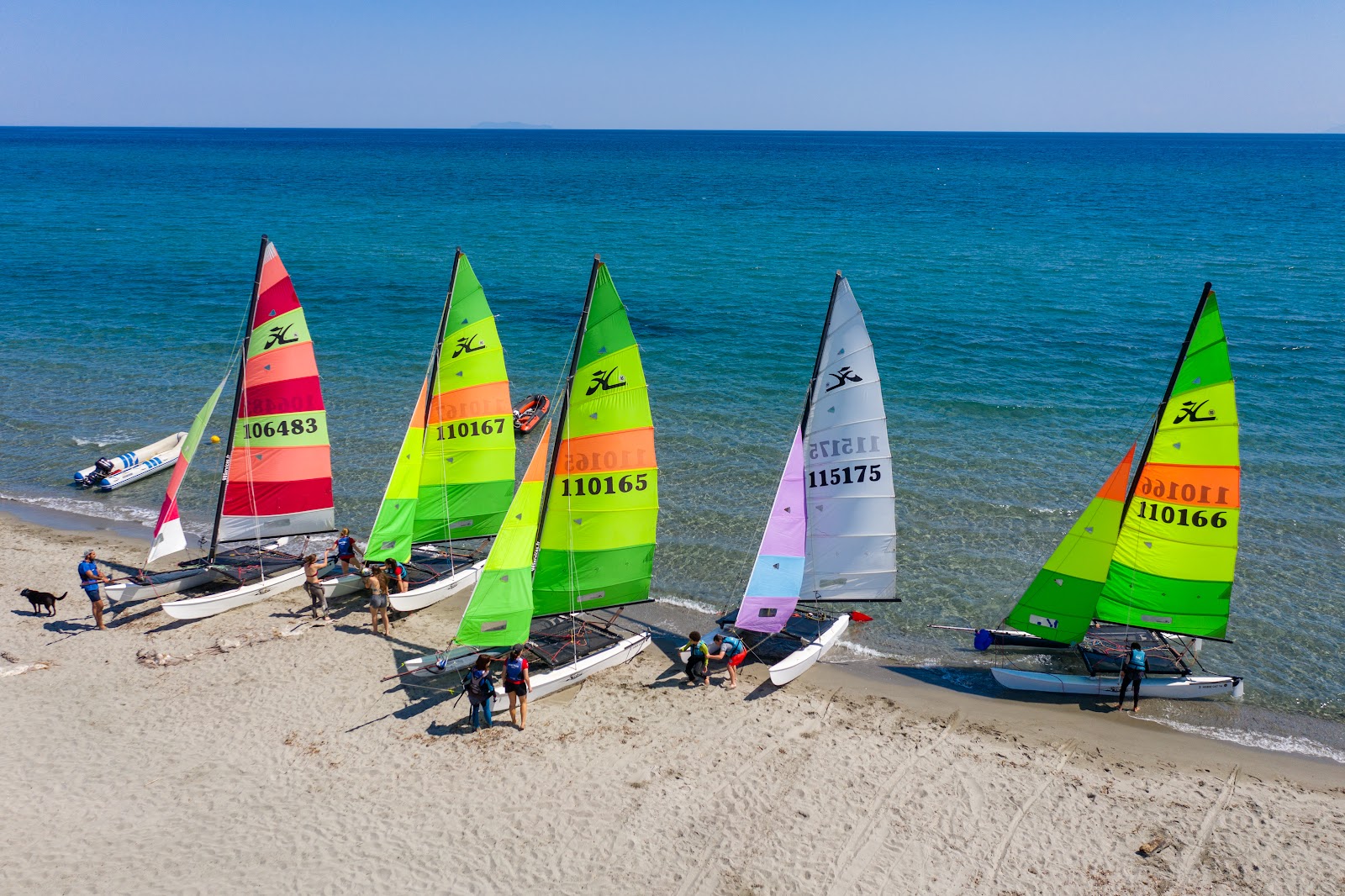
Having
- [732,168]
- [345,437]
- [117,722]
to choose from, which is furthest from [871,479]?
[732,168]

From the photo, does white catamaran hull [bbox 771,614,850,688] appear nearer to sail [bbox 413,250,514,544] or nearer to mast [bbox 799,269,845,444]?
mast [bbox 799,269,845,444]

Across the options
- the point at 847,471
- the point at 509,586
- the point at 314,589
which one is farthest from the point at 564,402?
the point at 314,589

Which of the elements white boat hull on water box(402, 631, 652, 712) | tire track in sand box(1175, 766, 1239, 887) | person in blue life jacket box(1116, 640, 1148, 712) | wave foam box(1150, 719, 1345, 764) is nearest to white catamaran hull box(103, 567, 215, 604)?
white boat hull on water box(402, 631, 652, 712)

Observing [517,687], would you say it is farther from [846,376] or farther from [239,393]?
[239,393]

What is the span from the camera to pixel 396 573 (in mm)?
20188

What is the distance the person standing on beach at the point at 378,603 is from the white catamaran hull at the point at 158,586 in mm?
4643

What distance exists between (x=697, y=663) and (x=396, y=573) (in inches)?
300

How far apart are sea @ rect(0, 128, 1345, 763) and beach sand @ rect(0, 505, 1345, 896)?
8.42 ft

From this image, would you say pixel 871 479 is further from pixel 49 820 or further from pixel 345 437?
pixel 345 437

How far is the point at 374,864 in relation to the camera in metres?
12.5

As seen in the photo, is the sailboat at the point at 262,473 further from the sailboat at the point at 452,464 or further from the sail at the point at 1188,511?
the sail at the point at 1188,511

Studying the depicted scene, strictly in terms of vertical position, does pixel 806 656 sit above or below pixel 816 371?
below

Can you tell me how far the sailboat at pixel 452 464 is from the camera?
2011cm

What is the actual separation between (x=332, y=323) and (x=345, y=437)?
1750cm
